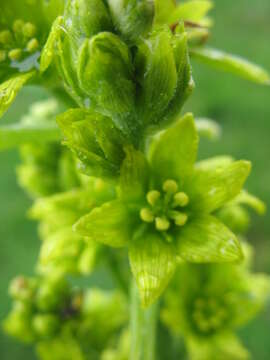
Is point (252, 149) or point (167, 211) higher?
point (167, 211)

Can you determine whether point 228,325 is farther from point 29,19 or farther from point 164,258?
point 29,19

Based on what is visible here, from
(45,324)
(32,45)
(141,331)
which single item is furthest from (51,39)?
(45,324)

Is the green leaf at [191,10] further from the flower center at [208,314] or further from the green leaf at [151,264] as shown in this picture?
the flower center at [208,314]

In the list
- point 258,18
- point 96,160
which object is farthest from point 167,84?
point 258,18

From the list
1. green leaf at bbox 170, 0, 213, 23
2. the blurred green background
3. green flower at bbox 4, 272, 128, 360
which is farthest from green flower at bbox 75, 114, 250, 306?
the blurred green background

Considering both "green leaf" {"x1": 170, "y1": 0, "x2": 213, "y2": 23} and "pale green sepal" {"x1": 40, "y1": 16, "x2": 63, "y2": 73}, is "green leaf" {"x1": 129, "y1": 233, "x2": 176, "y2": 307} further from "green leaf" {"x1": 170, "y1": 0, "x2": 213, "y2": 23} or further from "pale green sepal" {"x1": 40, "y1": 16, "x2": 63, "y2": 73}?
"green leaf" {"x1": 170, "y1": 0, "x2": 213, "y2": 23}

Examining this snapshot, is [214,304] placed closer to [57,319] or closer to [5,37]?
[57,319]
